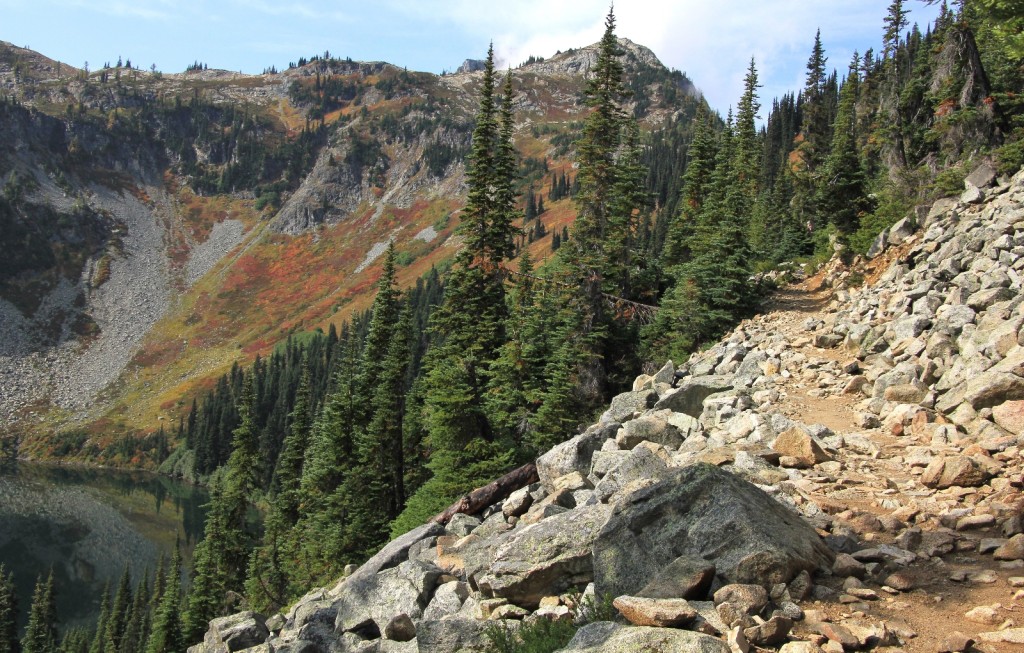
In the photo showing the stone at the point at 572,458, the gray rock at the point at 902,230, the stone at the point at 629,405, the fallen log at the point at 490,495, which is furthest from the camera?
the gray rock at the point at 902,230

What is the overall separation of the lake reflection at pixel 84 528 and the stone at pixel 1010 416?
9071cm

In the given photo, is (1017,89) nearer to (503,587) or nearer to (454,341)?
(454,341)

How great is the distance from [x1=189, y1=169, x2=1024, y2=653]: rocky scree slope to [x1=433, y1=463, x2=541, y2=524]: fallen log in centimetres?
77

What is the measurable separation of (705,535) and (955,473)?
4053 mm

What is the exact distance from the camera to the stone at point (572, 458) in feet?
51.0

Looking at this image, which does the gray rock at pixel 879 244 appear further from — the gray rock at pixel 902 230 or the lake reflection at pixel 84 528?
the lake reflection at pixel 84 528

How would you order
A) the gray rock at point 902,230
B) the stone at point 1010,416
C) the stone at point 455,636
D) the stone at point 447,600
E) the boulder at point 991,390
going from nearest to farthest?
the stone at point 455,636, the stone at point 1010,416, the boulder at point 991,390, the stone at point 447,600, the gray rock at point 902,230

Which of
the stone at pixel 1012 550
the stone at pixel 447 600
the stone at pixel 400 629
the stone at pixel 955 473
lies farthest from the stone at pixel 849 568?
the stone at pixel 400 629

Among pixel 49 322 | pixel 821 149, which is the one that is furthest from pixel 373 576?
pixel 49 322

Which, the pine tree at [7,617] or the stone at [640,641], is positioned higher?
the stone at [640,641]

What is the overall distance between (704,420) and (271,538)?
35.2 m

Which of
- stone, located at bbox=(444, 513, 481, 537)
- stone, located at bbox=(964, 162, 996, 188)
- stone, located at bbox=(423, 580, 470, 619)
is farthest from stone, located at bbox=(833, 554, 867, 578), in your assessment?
stone, located at bbox=(964, 162, 996, 188)

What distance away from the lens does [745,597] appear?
251 inches

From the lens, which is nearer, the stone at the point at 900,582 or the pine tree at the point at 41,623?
the stone at the point at 900,582
